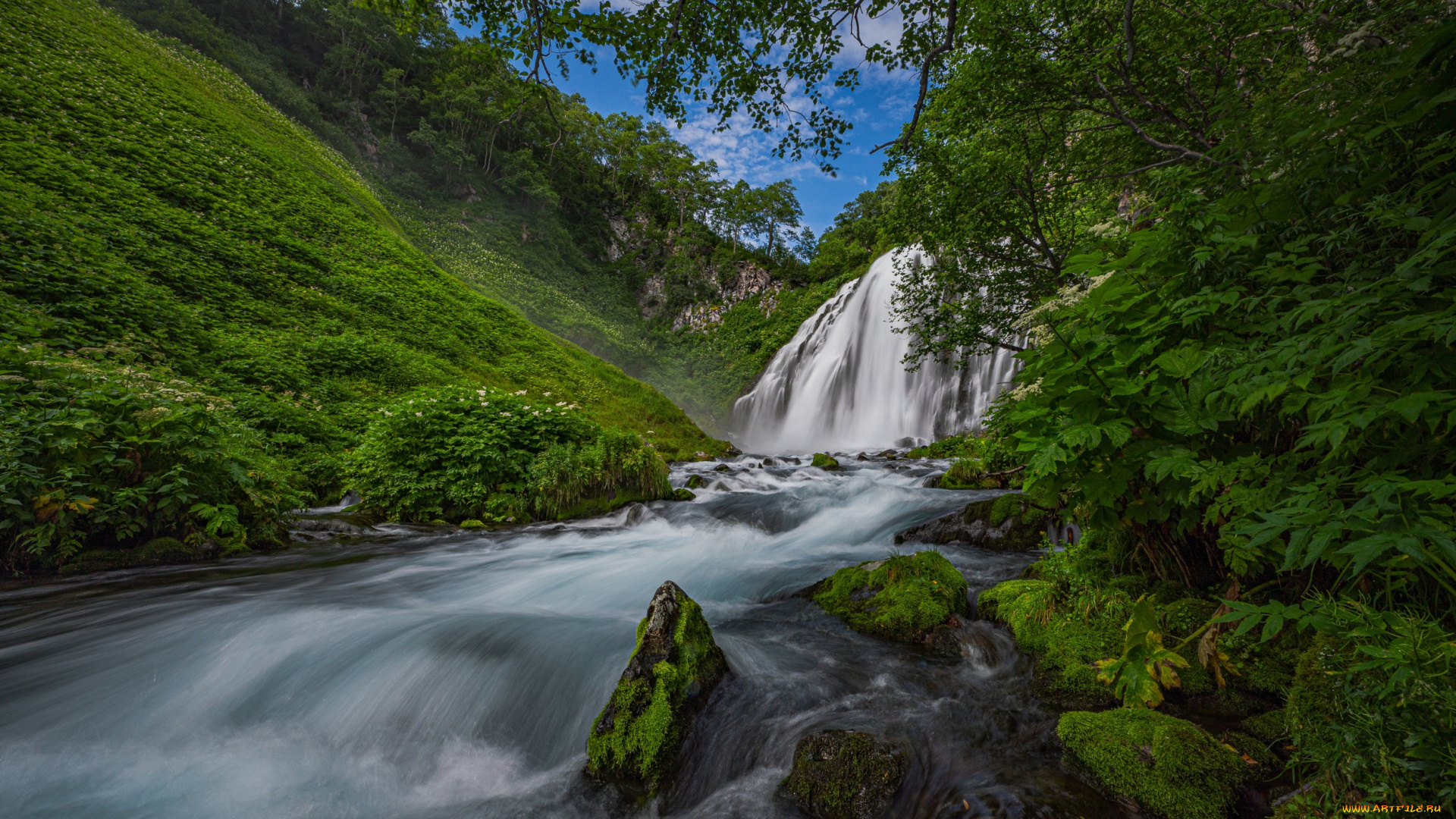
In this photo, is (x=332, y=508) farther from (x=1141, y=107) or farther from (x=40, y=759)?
(x=1141, y=107)

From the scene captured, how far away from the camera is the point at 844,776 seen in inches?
88.7

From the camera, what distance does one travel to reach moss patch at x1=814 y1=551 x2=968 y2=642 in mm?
3648

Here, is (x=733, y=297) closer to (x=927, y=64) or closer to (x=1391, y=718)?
(x=927, y=64)

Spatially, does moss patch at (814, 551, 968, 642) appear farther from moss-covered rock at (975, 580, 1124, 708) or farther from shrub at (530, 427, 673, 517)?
shrub at (530, 427, 673, 517)

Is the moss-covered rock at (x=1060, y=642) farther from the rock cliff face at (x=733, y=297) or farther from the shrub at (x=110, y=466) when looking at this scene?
the rock cliff face at (x=733, y=297)

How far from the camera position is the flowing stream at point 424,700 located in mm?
2400

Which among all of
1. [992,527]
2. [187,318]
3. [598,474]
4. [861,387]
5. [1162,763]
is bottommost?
[1162,763]

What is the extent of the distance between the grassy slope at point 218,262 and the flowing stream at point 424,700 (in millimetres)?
4232

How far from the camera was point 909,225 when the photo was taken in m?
8.70

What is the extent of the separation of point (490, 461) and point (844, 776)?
7.17 meters

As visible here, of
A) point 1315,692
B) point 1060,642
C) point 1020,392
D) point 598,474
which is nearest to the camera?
point 1315,692

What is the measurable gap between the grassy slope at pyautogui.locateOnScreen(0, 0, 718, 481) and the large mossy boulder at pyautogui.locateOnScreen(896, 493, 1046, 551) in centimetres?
858

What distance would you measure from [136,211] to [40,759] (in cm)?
1283

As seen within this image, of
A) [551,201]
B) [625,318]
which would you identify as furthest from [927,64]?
[551,201]
